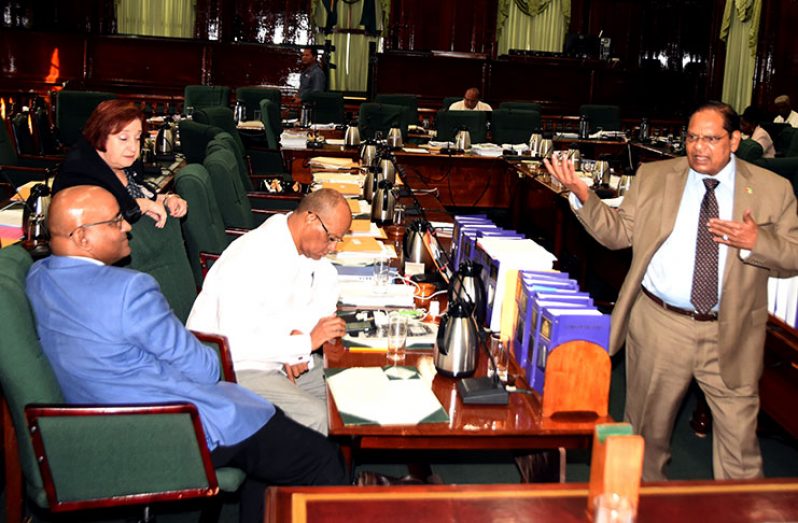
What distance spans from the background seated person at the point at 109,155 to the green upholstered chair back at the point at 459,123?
464cm

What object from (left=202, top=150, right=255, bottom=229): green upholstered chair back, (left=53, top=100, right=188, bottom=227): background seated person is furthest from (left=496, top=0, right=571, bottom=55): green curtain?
(left=53, top=100, right=188, bottom=227): background seated person

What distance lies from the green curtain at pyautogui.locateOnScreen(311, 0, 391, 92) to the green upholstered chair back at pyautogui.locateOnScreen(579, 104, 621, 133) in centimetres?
441

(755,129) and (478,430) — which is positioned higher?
(755,129)

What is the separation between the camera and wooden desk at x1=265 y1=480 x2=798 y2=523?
160 centimetres

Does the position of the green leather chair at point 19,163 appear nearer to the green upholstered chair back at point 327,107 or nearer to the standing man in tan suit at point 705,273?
the green upholstered chair back at point 327,107

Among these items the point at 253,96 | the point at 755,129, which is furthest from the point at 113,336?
the point at 253,96

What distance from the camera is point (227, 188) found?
4.27m

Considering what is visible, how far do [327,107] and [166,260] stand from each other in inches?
240

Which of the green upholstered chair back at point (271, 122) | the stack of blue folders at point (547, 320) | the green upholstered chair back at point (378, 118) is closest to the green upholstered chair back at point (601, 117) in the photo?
the green upholstered chair back at point (378, 118)

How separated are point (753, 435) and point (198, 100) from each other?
24.3 feet

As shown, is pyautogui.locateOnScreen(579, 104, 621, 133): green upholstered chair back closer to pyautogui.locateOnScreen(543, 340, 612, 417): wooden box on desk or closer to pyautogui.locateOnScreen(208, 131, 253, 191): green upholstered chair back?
pyautogui.locateOnScreen(208, 131, 253, 191): green upholstered chair back

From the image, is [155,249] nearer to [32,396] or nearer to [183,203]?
[183,203]

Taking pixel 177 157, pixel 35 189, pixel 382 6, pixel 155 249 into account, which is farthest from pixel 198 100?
pixel 155 249

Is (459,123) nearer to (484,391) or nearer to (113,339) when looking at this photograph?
(484,391)
